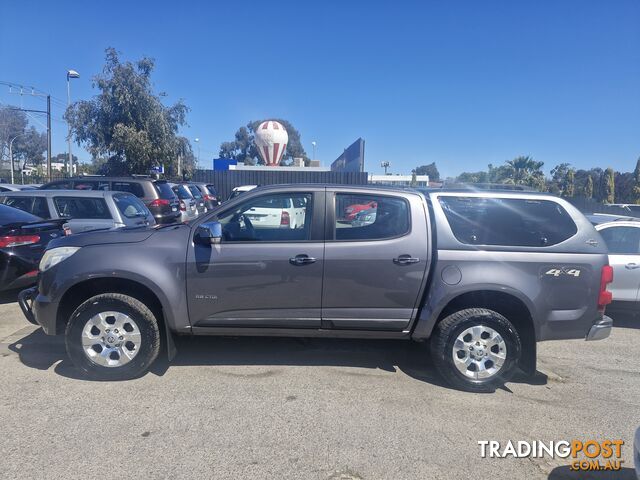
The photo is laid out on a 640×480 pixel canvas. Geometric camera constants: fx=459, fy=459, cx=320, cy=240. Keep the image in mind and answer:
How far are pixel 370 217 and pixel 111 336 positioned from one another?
262cm

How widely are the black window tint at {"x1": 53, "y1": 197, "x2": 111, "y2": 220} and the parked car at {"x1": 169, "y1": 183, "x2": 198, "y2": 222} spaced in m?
4.41

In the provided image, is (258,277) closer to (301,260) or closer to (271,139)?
(301,260)

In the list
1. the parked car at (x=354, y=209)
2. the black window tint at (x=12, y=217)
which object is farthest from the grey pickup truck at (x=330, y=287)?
the black window tint at (x=12, y=217)

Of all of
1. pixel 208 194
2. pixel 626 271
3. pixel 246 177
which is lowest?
pixel 626 271

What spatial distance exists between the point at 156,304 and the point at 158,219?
6590 millimetres

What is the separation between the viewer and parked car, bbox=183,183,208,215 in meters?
15.6

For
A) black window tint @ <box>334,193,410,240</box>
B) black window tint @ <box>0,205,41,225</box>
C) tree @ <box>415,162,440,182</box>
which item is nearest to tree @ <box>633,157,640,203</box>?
black window tint @ <box>334,193,410,240</box>

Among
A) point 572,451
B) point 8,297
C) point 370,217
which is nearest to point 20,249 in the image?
point 8,297

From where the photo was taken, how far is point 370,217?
175 inches

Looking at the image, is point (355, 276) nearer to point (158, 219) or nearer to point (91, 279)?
point (91, 279)

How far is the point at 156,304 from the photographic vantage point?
4266mm

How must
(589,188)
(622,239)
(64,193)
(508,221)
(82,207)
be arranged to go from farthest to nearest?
(589,188)
(64,193)
(82,207)
(622,239)
(508,221)

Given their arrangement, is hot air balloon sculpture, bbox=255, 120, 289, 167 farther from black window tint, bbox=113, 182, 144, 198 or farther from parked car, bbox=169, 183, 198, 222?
black window tint, bbox=113, 182, 144, 198

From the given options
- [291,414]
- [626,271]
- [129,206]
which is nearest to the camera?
[291,414]
